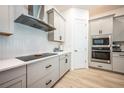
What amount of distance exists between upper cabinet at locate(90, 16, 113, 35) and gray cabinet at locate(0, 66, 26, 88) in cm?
363

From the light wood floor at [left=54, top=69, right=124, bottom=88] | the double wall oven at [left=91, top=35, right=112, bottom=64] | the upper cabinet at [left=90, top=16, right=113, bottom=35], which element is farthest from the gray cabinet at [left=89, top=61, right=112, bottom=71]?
the upper cabinet at [left=90, top=16, right=113, bottom=35]

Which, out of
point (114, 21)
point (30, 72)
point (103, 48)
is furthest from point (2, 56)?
point (114, 21)

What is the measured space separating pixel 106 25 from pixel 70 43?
1653 millimetres

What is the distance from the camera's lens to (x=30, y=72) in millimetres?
1374

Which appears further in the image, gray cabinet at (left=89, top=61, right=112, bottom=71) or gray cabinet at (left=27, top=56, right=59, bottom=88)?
gray cabinet at (left=89, top=61, right=112, bottom=71)

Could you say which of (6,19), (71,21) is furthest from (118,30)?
(6,19)

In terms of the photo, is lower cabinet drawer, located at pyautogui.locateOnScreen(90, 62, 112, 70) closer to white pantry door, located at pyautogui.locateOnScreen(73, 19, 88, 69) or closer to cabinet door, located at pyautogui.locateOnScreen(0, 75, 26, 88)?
white pantry door, located at pyautogui.locateOnScreen(73, 19, 88, 69)

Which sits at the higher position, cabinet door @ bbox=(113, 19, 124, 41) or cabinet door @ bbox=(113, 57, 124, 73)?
cabinet door @ bbox=(113, 19, 124, 41)

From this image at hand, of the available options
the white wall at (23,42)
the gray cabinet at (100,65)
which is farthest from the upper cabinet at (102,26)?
the white wall at (23,42)

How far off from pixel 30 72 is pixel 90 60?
347cm

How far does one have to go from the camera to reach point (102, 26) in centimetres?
398

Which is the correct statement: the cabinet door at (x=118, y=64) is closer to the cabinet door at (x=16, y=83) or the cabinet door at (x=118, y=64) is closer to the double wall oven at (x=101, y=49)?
the double wall oven at (x=101, y=49)

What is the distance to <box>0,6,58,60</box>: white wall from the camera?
158 centimetres

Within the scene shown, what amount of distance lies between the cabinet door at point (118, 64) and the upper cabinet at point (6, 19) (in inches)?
141
